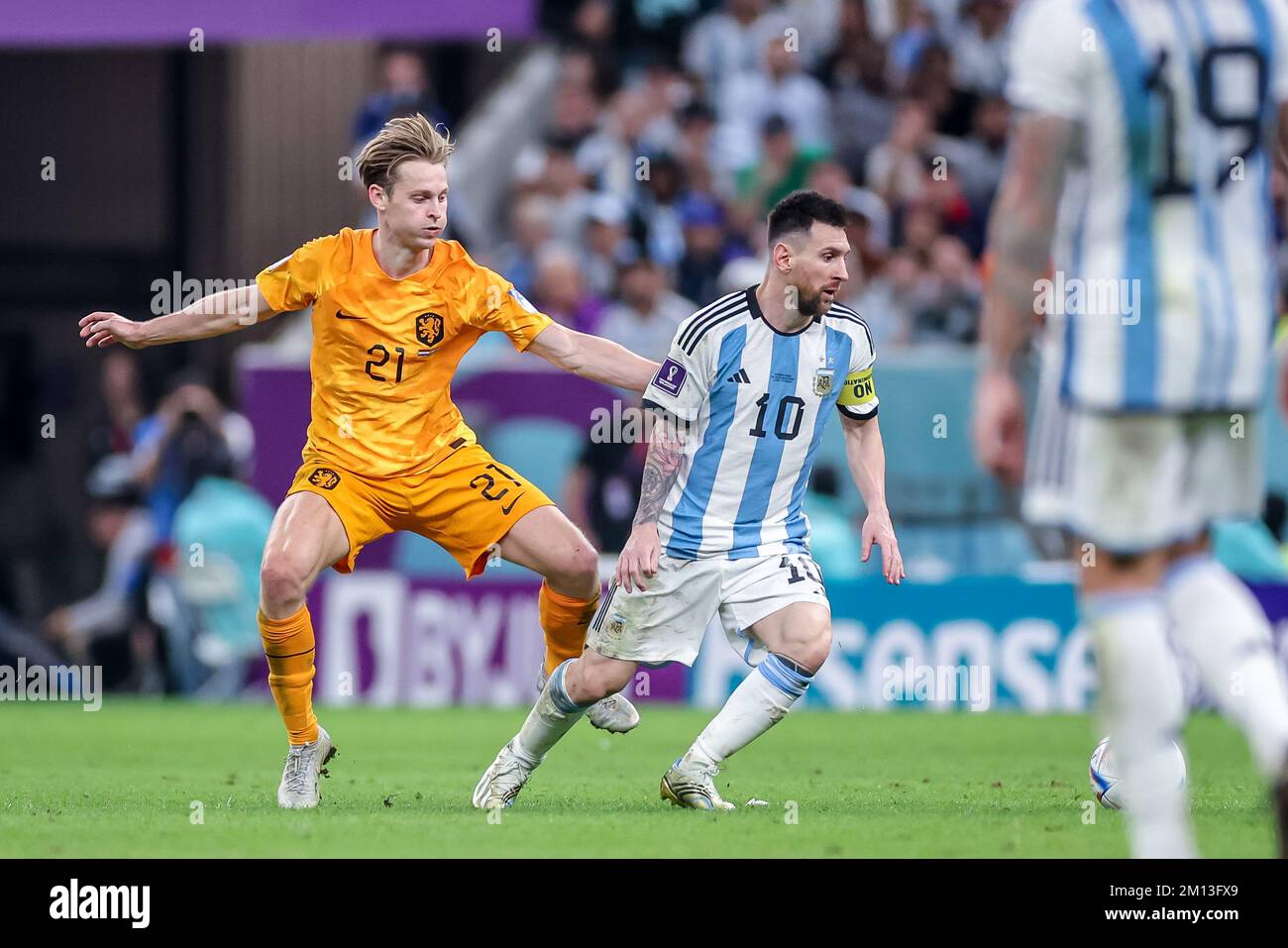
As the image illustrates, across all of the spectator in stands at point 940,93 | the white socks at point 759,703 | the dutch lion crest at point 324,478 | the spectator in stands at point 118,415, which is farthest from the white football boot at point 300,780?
the spectator in stands at point 940,93

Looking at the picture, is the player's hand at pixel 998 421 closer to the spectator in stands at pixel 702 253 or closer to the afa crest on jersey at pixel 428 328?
the afa crest on jersey at pixel 428 328

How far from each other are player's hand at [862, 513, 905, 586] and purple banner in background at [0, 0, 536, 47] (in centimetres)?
790

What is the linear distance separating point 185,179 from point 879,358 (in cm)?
850

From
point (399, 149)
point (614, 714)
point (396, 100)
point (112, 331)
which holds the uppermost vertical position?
point (396, 100)

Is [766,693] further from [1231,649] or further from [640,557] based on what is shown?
[1231,649]

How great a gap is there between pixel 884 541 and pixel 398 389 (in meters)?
1.90

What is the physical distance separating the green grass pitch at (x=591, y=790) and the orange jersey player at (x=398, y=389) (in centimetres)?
61

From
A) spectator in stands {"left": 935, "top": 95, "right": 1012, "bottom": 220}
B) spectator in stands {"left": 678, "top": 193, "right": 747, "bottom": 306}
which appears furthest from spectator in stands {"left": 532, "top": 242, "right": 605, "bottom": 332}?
spectator in stands {"left": 935, "top": 95, "right": 1012, "bottom": 220}

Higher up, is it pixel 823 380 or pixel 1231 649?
pixel 823 380

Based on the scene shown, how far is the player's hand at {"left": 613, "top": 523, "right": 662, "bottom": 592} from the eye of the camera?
664 centimetres

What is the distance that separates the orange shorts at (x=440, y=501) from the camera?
7.27 metres

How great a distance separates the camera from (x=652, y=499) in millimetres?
6910

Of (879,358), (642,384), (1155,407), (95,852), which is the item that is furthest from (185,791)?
(879,358)

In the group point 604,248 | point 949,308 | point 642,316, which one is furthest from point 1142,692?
point 604,248
